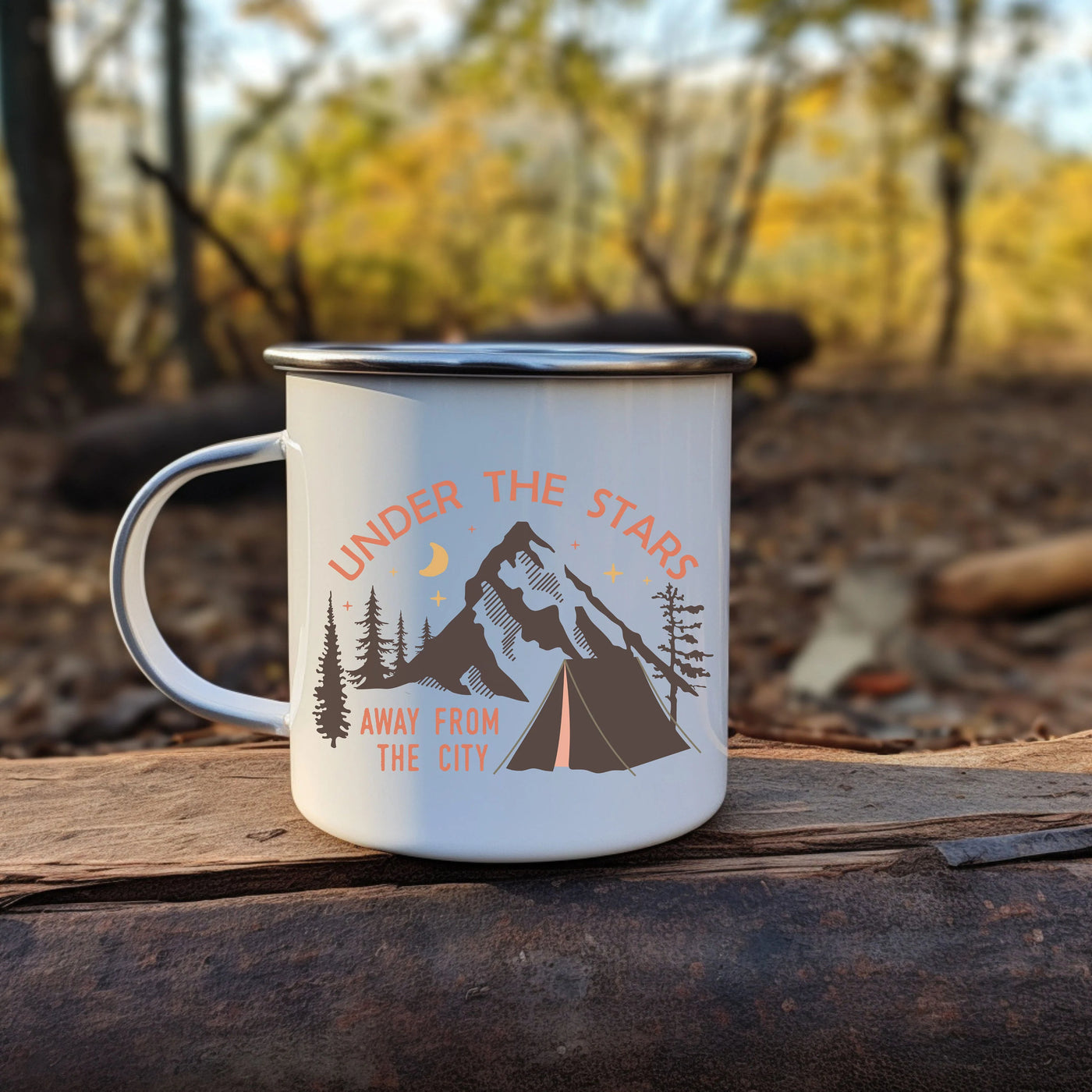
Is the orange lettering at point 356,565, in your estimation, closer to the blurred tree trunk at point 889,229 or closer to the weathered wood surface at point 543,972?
the weathered wood surface at point 543,972

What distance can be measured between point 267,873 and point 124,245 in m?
10.6

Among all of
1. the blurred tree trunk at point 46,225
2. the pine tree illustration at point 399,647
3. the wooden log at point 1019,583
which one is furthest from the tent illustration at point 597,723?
the blurred tree trunk at point 46,225

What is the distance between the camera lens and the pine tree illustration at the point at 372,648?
0.89 m

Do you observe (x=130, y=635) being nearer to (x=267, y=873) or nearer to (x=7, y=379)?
(x=267, y=873)

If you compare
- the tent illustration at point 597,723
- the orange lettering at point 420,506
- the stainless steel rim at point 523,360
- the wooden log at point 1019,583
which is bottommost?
the wooden log at point 1019,583

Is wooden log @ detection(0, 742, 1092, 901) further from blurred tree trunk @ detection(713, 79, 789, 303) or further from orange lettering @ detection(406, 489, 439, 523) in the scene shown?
blurred tree trunk @ detection(713, 79, 789, 303)

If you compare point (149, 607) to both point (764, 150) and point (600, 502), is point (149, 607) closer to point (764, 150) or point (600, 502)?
point (600, 502)

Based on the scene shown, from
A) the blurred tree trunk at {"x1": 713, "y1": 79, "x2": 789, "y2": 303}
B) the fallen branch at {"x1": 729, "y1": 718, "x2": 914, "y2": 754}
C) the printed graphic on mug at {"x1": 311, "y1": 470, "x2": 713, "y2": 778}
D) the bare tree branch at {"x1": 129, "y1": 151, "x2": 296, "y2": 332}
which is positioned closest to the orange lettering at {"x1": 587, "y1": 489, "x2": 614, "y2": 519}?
the printed graphic on mug at {"x1": 311, "y1": 470, "x2": 713, "y2": 778}

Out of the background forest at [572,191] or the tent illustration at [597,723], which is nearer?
the tent illustration at [597,723]

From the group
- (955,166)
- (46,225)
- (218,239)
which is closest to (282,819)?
(218,239)

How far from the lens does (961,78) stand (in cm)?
1043

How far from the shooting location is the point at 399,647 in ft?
2.88

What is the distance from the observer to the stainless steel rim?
0.82 m

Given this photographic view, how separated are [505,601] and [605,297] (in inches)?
387
